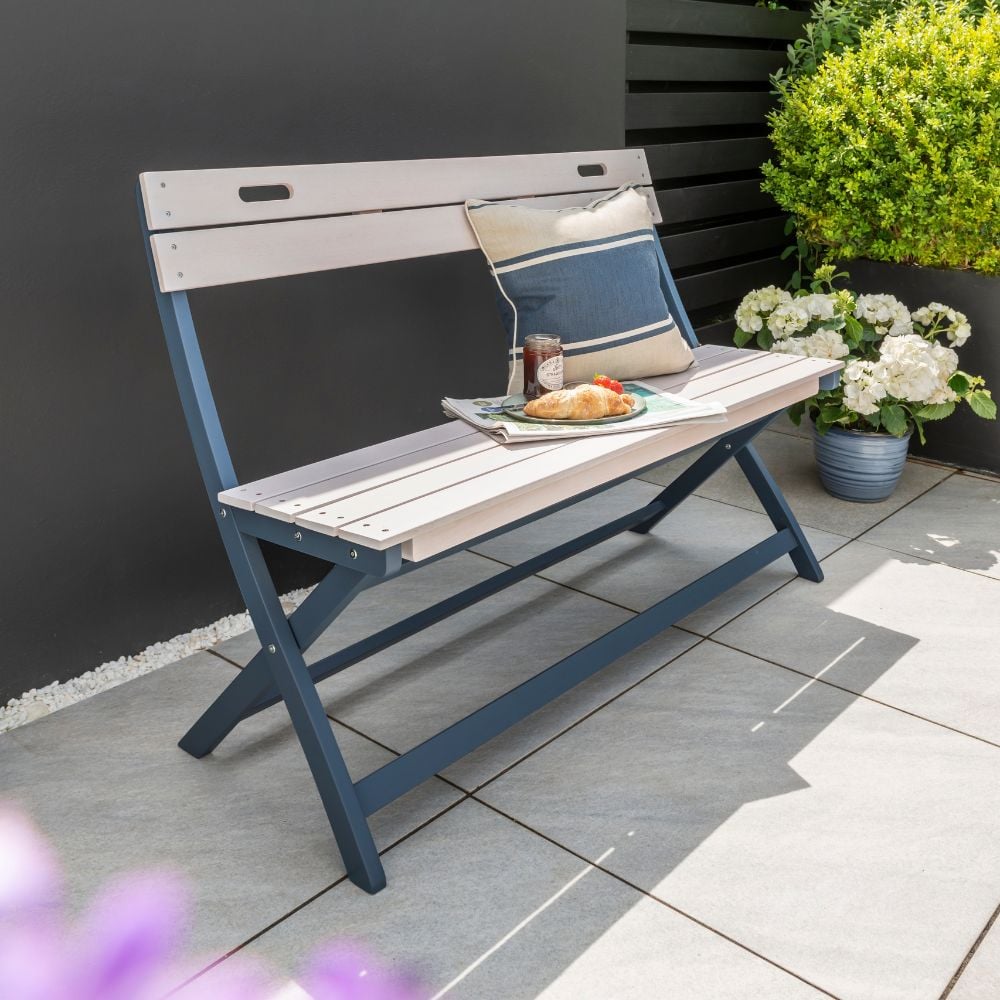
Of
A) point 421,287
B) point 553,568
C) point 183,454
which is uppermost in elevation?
point 421,287

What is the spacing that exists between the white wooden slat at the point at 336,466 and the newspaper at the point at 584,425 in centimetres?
4

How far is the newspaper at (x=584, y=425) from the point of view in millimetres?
1891

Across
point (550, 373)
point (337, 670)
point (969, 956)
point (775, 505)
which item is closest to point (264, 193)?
point (550, 373)

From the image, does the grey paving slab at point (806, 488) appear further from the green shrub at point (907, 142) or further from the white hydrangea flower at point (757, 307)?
the green shrub at point (907, 142)

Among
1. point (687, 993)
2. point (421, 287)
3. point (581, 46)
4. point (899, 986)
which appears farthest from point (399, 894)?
point (581, 46)

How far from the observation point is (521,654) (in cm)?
235

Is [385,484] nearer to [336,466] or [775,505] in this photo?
[336,466]

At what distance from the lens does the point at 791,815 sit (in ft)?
5.93

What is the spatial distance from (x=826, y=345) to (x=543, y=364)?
52.0 inches

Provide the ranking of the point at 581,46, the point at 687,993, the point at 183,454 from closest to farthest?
the point at 687,993
the point at 183,454
the point at 581,46

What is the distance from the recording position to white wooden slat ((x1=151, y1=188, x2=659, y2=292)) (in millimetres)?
1765

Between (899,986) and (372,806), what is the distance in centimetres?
81

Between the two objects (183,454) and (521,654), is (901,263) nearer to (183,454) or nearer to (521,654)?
(521,654)

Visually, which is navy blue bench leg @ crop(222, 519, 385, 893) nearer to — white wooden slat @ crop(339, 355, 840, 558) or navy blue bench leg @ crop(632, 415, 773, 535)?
white wooden slat @ crop(339, 355, 840, 558)
